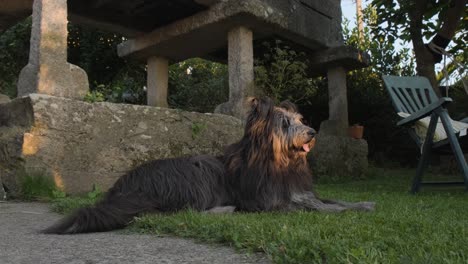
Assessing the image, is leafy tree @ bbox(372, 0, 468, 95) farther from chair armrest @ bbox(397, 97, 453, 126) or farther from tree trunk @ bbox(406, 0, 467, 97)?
chair armrest @ bbox(397, 97, 453, 126)

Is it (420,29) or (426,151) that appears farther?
(420,29)

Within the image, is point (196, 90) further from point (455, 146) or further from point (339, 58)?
point (455, 146)

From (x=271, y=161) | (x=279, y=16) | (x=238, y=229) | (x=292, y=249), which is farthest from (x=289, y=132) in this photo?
(x=279, y=16)

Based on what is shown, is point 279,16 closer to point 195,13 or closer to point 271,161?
point 195,13

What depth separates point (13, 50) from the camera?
36.0 feet

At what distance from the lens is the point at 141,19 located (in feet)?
24.1

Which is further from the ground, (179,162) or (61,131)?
(61,131)

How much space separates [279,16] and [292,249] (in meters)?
5.17

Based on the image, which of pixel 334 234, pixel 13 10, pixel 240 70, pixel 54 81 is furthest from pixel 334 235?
pixel 13 10

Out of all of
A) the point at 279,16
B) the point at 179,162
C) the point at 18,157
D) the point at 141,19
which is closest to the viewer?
the point at 179,162

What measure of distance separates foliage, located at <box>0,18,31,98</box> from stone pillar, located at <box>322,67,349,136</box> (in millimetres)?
6954

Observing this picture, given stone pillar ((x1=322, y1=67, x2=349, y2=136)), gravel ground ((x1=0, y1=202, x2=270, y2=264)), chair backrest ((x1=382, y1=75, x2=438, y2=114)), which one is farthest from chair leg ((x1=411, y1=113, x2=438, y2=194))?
gravel ground ((x1=0, y1=202, x2=270, y2=264))

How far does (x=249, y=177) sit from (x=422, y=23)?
6173 millimetres

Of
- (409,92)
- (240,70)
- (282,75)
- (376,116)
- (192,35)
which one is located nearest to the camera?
(409,92)
